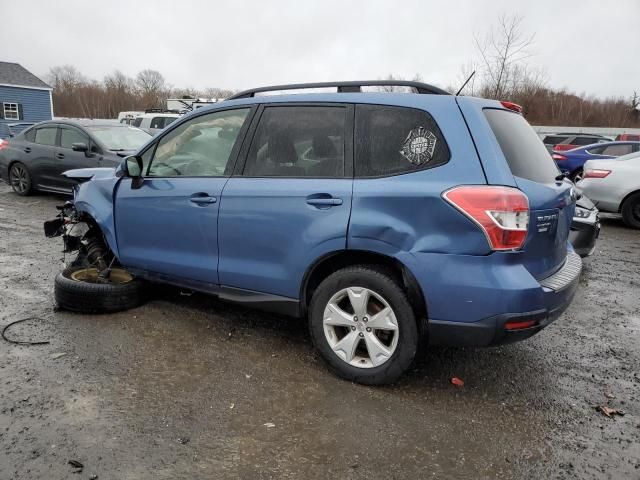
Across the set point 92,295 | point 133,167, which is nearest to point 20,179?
point 92,295

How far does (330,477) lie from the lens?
2.38m

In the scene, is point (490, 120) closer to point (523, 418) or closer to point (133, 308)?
point (523, 418)

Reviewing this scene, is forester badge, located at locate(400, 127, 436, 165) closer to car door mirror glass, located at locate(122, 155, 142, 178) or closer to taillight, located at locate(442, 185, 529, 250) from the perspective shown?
taillight, located at locate(442, 185, 529, 250)

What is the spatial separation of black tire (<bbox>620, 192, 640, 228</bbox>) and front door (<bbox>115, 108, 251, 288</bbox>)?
7.97 meters

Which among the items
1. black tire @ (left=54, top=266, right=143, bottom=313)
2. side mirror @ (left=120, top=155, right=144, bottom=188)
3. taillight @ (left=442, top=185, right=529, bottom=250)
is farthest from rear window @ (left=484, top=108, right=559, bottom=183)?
black tire @ (left=54, top=266, right=143, bottom=313)

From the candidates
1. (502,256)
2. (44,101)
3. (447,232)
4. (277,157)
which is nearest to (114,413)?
(277,157)

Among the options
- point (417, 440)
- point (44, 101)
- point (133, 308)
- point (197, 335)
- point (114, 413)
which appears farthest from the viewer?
point (44, 101)

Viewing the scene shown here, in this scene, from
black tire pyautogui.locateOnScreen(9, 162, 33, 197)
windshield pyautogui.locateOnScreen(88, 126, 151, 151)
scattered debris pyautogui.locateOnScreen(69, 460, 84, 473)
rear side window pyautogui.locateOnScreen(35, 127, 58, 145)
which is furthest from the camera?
black tire pyautogui.locateOnScreen(9, 162, 33, 197)

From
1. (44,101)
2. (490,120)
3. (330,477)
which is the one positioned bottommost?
(330,477)

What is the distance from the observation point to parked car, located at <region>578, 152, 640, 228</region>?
28.8 feet

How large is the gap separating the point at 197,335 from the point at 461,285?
220 cm

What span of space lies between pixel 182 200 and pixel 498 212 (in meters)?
2.28

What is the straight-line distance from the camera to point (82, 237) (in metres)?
4.79

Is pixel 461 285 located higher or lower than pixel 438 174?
lower
